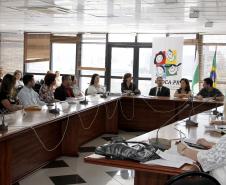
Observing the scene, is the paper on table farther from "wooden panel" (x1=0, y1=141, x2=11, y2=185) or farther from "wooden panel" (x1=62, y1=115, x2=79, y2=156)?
"wooden panel" (x1=62, y1=115, x2=79, y2=156)

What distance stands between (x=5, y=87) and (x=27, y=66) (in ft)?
23.2

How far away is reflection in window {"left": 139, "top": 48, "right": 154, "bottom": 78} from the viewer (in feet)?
35.2

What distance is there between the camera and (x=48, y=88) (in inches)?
238

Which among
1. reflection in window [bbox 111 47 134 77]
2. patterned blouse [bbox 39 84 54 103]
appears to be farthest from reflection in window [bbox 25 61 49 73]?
patterned blouse [bbox 39 84 54 103]

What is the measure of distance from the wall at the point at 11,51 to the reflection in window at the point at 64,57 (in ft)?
4.01

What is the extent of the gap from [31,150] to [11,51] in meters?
8.39

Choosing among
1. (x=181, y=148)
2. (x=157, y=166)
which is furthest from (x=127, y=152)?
(x=181, y=148)

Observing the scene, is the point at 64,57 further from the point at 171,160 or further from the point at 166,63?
the point at 171,160

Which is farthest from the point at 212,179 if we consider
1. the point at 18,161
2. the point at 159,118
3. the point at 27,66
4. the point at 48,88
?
the point at 27,66

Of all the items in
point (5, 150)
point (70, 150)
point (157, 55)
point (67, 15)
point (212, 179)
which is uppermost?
point (67, 15)

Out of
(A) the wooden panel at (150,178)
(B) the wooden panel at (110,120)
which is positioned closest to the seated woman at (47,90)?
(B) the wooden panel at (110,120)

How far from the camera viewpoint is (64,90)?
6.42 meters

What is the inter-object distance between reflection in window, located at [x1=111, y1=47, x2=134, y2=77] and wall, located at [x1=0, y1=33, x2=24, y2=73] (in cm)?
319

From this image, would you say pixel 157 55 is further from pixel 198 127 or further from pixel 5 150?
pixel 5 150
